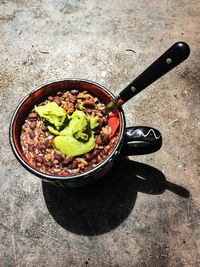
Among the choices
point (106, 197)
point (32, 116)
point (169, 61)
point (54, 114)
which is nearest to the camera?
point (169, 61)

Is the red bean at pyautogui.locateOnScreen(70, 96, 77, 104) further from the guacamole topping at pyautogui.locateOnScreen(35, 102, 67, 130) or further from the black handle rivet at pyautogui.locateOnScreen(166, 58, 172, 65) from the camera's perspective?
the black handle rivet at pyautogui.locateOnScreen(166, 58, 172, 65)

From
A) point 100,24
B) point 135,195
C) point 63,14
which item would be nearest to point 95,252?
point 135,195

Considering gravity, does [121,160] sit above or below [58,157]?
below

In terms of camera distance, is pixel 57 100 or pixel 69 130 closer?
pixel 69 130

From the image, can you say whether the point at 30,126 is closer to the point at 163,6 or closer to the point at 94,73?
the point at 94,73

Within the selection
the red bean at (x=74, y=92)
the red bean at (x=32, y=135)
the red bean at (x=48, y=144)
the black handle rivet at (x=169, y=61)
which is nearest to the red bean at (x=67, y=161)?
the red bean at (x=48, y=144)

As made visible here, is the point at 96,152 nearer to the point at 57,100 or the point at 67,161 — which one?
the point at 67,161

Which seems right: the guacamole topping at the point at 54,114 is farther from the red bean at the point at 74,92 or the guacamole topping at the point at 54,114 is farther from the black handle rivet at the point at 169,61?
the black handle rivet at the point at 169,61

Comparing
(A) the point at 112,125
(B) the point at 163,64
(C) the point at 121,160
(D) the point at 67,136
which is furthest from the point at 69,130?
(C) the point at 121,160
